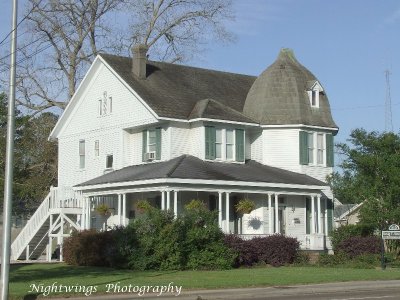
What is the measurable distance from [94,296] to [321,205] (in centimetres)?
2164

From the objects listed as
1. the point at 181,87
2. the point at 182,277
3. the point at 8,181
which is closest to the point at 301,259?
the point at 182,277

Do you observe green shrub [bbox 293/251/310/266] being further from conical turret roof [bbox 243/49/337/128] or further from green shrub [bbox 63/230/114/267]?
green shrub [bbox 63/230/114/267]

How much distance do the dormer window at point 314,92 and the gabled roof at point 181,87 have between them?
3666 mm

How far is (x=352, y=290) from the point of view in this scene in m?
21.9

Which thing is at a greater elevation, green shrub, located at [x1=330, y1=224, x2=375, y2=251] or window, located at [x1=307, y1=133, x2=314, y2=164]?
window, located at [x1=307, y1=133, x2=314, y2=164]

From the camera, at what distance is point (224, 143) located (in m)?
36.9

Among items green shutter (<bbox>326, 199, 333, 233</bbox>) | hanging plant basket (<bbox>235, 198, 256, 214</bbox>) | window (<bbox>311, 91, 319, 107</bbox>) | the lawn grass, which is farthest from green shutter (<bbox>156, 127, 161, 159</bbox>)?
green shutter (<bbox>326, 199, 333, 233</bbox>)

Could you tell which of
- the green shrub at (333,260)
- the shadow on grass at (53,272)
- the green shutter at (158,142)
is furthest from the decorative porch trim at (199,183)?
the shadow on grass at (53,272)

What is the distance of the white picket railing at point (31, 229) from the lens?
39562mm

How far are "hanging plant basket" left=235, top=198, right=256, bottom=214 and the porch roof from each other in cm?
111

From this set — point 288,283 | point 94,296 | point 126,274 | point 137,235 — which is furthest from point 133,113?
point 94,296

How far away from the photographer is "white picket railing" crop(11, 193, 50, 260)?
39.6m

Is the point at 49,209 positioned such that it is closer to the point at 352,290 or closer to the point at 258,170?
the point at 258,170

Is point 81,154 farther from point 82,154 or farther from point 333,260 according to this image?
point 333,260
